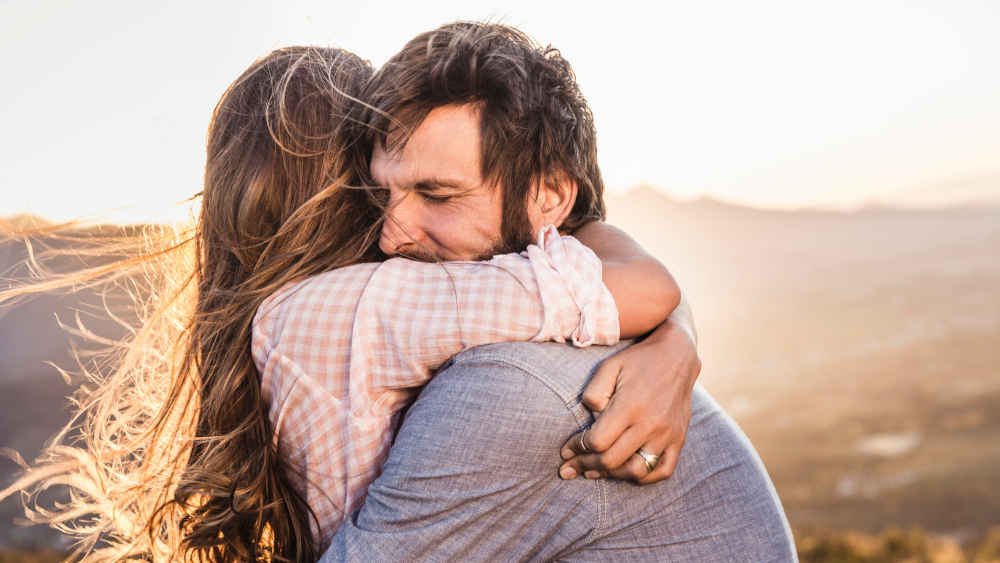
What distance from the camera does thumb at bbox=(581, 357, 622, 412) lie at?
160cm

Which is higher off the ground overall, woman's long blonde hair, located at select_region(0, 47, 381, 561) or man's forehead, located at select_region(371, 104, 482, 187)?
man's forehead, located at select_region(371, 104, 482, 187)

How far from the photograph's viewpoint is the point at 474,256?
2.38 meters

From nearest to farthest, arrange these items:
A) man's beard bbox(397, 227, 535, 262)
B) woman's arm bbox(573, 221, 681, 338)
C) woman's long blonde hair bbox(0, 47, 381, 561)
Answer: woman's arm bbox(573, 221, 681, 338), woman's long blonde hair bbox(0, 47, 381, 561), man's beard bbox(397, 227, 535, 262)

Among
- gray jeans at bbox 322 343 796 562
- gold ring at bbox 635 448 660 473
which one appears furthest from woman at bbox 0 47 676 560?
gold ring at bbox 635 448 660 473

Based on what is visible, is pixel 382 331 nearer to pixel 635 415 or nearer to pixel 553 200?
pixel 635 415

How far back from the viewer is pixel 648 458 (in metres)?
1.64

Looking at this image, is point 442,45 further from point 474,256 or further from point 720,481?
point 720,481

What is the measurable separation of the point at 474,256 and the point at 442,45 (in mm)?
710

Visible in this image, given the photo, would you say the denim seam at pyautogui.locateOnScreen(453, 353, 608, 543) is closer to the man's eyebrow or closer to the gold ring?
the gold ring

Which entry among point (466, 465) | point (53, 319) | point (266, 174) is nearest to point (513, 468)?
point (466, 465)

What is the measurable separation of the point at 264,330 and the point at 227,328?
36 cm

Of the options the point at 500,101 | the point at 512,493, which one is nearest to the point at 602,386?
the point at 512,493

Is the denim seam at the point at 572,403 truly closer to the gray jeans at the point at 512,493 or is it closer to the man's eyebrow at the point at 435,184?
the gray jeans at the point at 512,493

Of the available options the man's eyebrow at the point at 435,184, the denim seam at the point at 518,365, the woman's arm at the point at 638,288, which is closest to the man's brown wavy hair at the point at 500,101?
the man's eyebrow at the point at 435,184
